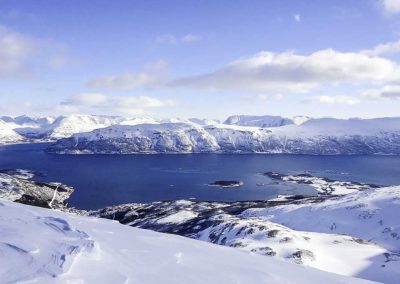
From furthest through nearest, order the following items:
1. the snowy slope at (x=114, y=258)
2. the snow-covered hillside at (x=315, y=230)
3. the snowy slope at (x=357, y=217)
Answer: the snowy slope at (x=357, y=217), the snow-covered hillside at (x=315, y=230), the snowy slope at (x=114, y=258)

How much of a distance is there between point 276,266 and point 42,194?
178 metres

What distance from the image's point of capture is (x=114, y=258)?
15758 mm

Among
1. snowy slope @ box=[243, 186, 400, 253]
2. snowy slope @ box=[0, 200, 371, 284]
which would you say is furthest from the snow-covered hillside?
snowy slope @ box=[0, 200, 371, 284]

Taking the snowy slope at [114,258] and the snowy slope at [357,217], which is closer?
the snowy slope at [114,258]

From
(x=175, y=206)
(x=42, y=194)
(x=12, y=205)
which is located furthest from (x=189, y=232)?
(x=42, y=194)

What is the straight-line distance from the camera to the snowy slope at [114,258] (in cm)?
1394

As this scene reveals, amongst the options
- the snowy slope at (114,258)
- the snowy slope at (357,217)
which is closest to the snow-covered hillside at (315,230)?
the snowy slope at (357,217)

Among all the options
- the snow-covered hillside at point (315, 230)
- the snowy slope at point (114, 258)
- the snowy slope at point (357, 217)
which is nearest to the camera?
the snowy slope at point (114, 258)

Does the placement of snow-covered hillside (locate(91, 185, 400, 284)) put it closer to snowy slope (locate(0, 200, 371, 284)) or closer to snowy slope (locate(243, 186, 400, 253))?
snowy slope (locate(243, 186, 400, 253))

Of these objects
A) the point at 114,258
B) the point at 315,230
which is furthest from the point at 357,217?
the point at 114,258

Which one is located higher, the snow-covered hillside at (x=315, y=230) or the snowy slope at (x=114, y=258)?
the snowy slope at (x=114, y=258)

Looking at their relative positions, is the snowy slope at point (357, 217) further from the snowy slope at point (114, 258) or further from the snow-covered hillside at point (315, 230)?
the snowy slope at point (114, 258)

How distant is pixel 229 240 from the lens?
78062mm

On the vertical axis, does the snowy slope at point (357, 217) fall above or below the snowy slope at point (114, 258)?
below
